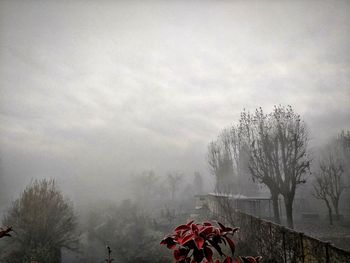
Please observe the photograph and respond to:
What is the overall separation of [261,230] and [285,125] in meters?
12.4

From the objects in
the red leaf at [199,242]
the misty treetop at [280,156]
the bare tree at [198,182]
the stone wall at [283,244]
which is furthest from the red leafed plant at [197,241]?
the bare tree at [198,182]

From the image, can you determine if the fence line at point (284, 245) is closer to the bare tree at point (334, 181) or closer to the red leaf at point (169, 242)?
the red leaf at point (169, 242)

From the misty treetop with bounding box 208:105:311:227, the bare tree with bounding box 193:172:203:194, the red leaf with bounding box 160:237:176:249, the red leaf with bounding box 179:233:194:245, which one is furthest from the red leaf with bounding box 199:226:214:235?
the bare tree with bounding box 193:172:203:194

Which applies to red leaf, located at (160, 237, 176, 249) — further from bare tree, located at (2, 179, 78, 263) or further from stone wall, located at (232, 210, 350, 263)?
bare tree, located at (2, 179, 78, 263)

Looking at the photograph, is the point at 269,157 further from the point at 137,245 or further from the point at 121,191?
the point at 121,191

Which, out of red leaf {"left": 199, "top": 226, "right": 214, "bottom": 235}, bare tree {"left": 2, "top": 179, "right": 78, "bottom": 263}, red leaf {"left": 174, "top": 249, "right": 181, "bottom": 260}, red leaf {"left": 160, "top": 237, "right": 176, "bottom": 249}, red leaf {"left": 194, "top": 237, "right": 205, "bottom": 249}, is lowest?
bare tree {"left": 2, "top": 179, "right": 78, "bottom": 263}

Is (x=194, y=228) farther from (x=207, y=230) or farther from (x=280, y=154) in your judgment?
(x=280, y=154)

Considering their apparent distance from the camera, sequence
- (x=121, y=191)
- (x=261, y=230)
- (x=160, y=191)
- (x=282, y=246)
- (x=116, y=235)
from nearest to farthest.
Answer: (x=282, y=246) < (x=261, y=230) < (x=116, y=235) < (x=121, y=191) < (x=160, y=191)

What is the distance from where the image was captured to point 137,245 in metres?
30.7

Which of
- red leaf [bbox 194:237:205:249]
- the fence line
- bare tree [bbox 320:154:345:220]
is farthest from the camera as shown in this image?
bare tree [bbox 320:154:345:220]

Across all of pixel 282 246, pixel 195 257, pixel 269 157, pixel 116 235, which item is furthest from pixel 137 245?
pixel 195 257

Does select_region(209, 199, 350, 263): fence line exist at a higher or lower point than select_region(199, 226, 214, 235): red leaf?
lower

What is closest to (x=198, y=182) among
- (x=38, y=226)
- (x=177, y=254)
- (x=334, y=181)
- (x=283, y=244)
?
(x=334, y=181)

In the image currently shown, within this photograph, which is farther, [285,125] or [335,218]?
[335,218]
